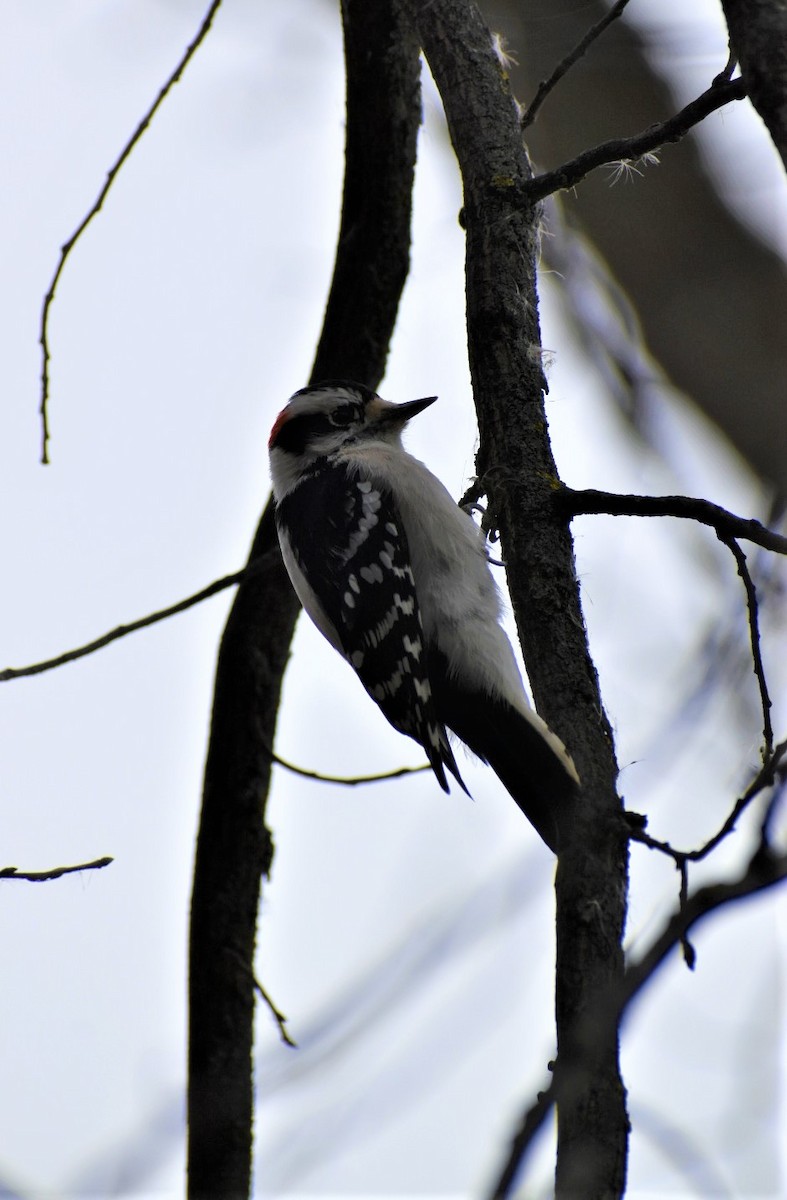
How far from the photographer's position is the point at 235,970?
375 centimetres

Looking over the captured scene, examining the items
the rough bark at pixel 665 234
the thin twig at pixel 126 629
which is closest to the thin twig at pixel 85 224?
the thin twig at pixel 126 629

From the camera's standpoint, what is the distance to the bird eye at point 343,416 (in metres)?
4.45

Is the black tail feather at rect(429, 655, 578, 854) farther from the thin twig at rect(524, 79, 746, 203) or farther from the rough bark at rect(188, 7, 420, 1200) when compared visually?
the thin twig at rect(524, 79, 746, 203)

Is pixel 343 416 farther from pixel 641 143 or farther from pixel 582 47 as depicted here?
pixel 641 143

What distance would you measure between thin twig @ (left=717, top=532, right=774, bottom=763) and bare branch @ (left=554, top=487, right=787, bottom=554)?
0.03m

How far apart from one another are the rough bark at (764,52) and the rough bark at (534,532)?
41.2 inches

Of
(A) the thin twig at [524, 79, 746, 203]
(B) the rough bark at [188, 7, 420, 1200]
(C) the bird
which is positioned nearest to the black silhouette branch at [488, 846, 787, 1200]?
(A) the thin twig at [524, 79, 746, 203]

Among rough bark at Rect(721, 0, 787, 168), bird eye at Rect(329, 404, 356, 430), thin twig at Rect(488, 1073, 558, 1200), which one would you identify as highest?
bird eye at Rect(329, 404, 356, 430)

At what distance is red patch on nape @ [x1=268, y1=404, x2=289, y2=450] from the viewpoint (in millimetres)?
4645

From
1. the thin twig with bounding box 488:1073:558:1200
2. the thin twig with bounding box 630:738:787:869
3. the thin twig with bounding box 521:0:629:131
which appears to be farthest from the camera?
the thin twig with bounding box 521:0:629:131

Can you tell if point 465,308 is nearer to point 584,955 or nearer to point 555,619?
point 555,619

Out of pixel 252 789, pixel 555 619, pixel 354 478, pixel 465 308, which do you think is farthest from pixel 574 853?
pixel 354 478

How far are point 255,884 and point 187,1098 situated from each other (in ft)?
2.05

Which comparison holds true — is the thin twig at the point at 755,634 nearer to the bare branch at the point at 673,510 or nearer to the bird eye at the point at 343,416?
the bare branch at the point at 673,510
